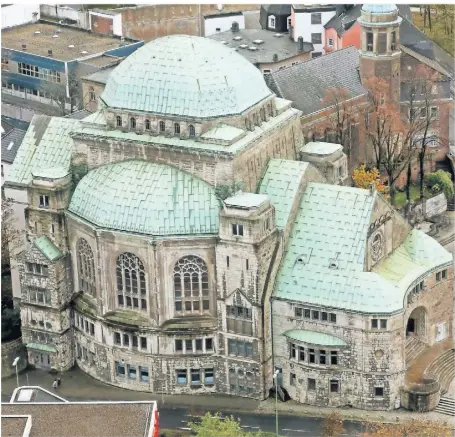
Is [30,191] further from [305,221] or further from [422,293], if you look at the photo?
[422,293]

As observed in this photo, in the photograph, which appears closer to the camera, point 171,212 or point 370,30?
point 171,212

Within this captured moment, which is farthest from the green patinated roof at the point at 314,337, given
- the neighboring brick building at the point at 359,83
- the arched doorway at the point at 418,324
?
the neighboring brick building at the point at 359,83

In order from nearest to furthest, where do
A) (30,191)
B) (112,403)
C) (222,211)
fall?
(112,403) < (222,211) < (30,191)

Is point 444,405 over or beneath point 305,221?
beneath

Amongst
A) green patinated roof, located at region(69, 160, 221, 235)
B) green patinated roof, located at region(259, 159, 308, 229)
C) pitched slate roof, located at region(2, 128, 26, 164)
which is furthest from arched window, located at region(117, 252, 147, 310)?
pitched slate roof, located at region(2, 128, 26, 164)

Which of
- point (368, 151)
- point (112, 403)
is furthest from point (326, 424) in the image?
point (368, 151)

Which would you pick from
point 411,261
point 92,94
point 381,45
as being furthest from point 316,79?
point 411,261

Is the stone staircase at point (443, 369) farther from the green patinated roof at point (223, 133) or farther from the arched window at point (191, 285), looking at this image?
the green patinated roof at point (223, 133)
